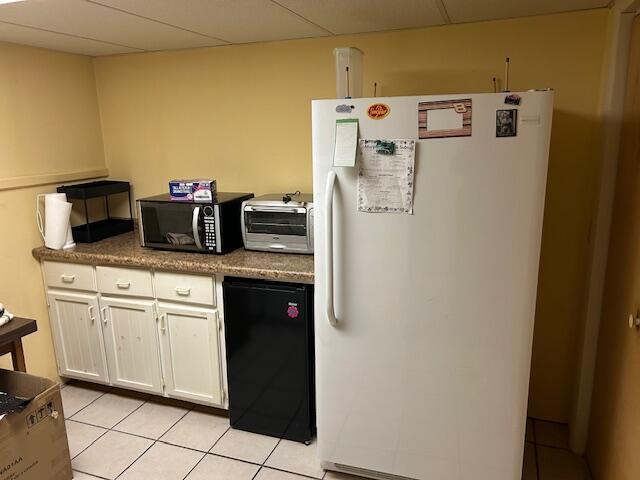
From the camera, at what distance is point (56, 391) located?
1974 mm

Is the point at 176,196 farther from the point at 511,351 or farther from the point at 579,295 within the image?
the point at 579,295

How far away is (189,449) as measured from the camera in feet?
7.70

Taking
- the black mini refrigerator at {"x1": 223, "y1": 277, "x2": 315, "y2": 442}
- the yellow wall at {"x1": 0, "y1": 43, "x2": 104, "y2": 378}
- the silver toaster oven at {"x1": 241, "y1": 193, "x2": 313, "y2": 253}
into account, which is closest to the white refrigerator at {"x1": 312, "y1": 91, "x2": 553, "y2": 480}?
the black mini refrigerator at {"x1": 223, "y1": 277, "x2": 315, "y2": 442}

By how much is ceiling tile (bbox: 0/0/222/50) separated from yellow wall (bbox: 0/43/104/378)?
1.59 feet

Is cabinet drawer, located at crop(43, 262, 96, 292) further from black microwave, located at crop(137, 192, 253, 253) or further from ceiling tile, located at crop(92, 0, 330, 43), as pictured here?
ceiling tile, located at crop(92, 0, 330, 43)

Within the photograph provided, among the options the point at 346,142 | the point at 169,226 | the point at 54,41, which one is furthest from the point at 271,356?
the point at 54,41

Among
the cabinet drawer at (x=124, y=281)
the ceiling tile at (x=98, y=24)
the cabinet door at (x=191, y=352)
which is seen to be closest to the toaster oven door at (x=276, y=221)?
the cabinet door at (x=191, y=352)

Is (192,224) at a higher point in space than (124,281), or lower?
higher

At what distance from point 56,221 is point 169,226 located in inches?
25.8

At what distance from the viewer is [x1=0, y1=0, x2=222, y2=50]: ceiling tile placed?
1900mm

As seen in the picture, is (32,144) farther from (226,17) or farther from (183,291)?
(226,17)

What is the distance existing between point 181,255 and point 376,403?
4.08 feet

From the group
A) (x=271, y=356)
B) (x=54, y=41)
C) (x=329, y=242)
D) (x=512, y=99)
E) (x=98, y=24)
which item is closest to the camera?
(x=512, y=99)

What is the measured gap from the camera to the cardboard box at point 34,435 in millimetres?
1798
